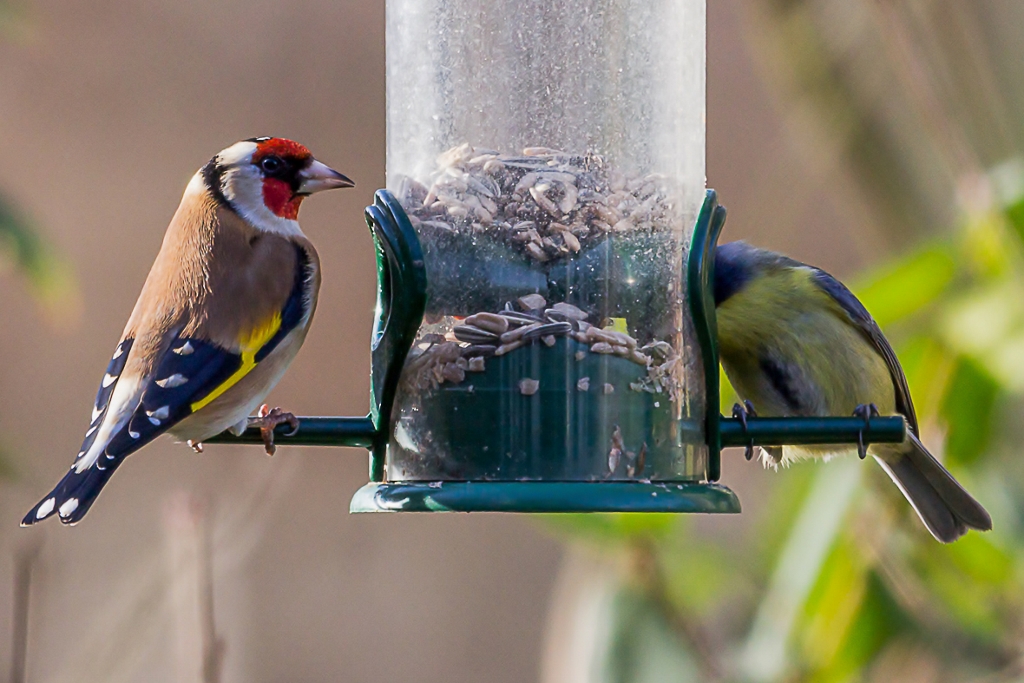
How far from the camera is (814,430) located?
4.08 m

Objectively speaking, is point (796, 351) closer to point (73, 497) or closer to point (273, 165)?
point (273, 165)

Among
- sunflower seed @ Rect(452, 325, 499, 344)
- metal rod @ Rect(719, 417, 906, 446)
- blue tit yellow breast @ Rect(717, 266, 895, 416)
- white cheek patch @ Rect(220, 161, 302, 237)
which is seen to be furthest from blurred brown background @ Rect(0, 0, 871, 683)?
sunflower seed @ Rect(452, 325, 499, 344)

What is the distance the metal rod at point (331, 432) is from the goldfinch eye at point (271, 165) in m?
0.93

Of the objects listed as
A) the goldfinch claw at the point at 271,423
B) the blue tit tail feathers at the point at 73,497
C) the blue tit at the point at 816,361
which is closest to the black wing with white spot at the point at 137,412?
the blue tit tail feathers at the point at 73,497

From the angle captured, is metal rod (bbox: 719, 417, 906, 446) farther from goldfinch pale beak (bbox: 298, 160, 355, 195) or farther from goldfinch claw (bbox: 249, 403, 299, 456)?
goldfinch pale beak (bbox: 298, 160, 355, 195)

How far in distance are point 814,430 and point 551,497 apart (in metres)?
0.82

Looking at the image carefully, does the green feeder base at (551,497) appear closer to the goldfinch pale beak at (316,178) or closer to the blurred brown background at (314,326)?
the goldfinch pale beak at (316,178)

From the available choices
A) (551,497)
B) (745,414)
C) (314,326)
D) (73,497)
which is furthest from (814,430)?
(314,326)

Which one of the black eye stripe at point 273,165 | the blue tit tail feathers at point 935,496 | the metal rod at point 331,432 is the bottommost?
the blue tit tail feathers at point 935,496

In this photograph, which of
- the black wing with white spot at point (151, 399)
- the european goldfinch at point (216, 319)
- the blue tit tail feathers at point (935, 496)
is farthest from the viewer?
the blue tit tail feathers at point (935, 496)

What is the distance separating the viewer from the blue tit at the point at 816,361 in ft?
15.9

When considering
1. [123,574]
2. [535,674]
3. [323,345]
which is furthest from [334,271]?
[535,674]

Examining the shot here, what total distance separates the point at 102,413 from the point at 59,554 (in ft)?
16.2

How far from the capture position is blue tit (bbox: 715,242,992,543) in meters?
4.84
